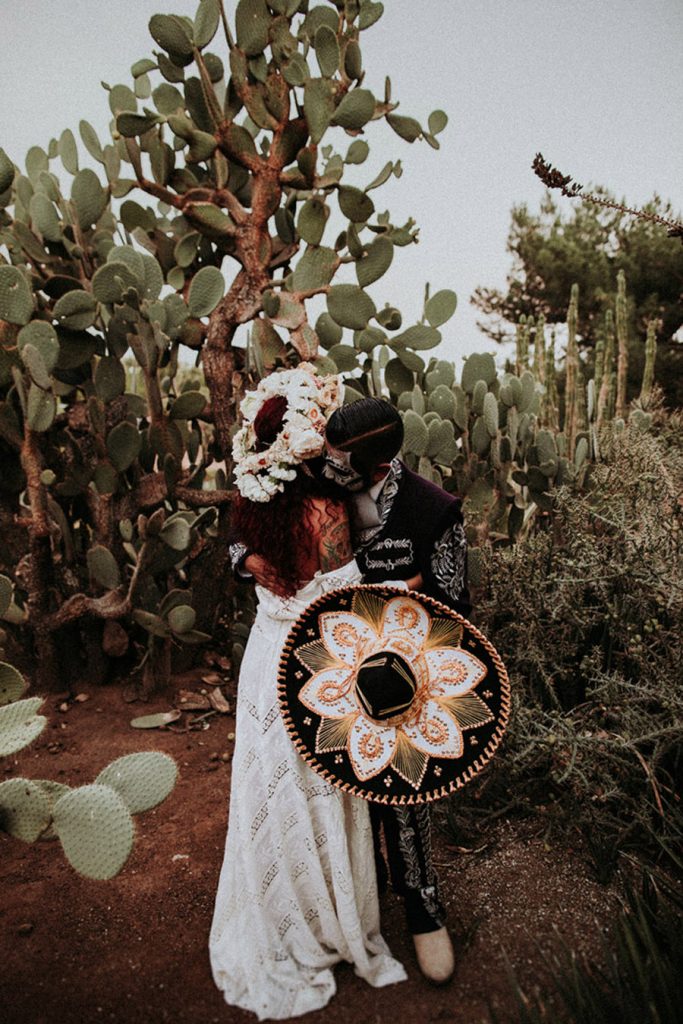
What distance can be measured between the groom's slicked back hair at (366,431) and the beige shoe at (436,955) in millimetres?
1219

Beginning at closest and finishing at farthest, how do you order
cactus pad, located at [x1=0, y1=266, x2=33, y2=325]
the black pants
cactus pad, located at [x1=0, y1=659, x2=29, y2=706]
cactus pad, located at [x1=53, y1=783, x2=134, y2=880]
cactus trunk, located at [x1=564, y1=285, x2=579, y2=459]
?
cactus pad, located at [x1=53, y1=783, x2=134, y2=880], cactus pad, located at [x1=0, y1=659, x2=29, y2=706], the black pants, cactus pad, located at [x1=0, y1=266, x2=33, y2=325], cactus trunk, located at [x1=564, y1=285, x2=579, y2=459]

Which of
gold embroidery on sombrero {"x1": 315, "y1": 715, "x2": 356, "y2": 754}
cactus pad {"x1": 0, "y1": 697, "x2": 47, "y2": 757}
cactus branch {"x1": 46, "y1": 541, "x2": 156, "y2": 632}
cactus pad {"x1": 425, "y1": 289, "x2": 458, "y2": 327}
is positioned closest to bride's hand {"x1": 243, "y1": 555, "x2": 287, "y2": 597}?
gold embroidery on sombrero {"x1": 315, "y1": 715, "x2": 356, "y2": 754}

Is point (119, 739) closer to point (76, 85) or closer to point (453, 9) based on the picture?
point (76, 85)

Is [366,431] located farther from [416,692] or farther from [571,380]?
[571,380]

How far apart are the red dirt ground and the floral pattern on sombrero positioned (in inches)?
18.6

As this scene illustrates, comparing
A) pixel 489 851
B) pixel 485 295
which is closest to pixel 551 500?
pixel 489 851

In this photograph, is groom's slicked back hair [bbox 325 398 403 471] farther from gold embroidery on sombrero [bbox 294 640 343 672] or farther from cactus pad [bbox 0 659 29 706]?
cactus pad [bbox 0 659 29 706]

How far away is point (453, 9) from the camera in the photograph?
152 inches

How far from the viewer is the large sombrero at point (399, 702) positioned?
1.81m

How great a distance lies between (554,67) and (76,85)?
2510mm

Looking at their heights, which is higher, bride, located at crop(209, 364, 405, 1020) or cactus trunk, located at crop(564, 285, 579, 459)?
cactus trunk, located at crop(564, 285, 579, 459)

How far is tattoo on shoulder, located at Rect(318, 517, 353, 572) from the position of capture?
1.90m

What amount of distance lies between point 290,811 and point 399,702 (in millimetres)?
417

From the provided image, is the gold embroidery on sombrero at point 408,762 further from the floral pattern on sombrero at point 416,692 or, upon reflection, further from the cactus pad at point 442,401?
the cactus pad at point 442,401
